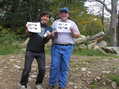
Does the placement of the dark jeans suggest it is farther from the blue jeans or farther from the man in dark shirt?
the blue jeans

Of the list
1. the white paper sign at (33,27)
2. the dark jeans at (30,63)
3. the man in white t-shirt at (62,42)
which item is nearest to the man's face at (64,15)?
the man in white t-shirt at (62,42)

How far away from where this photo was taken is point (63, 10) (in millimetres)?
6496

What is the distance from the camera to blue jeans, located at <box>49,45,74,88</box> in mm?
6637

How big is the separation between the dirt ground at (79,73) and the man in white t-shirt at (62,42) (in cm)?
68

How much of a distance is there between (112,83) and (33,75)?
183 centimetres

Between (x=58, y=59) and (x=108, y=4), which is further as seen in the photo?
(x=108, y=4)

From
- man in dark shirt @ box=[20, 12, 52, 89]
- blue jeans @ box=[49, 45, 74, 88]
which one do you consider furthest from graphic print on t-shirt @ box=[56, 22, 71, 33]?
blue jeans @ box=[49, 45, 74, 88]

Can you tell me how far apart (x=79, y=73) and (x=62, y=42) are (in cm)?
171

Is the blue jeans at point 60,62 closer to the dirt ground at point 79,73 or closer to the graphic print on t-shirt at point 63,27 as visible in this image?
the graphic print on t-shirt at point 63,27

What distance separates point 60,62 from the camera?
6.71 m

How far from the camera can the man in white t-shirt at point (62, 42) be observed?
259 inches

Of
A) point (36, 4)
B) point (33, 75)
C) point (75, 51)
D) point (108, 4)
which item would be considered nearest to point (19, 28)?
point (36, 4)

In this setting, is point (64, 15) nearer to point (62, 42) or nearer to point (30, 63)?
point (62, 42)

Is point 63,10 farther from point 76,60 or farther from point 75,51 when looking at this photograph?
point 75,51
